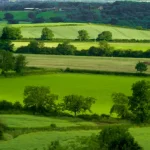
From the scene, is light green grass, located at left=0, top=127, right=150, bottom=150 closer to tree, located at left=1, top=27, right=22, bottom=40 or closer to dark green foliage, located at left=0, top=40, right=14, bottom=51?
dark green foliage, located at left=0, top=40, right=14, bottom=51

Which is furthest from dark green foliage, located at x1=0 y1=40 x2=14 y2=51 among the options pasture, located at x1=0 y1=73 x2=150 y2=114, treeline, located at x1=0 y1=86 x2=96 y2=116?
treeline, located at x1=0 y1=86 x2=96 y2=116

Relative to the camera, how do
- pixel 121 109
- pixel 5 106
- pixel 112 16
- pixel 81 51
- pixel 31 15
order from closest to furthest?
1. pixel 121 109
2. pixel 5 106
3. pixel 81 51
4. pixel 112 16
5. pixel 31 15

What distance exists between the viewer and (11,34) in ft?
341

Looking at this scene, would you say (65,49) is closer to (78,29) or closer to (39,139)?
(78,29)

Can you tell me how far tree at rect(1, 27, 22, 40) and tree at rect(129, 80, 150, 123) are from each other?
196ft

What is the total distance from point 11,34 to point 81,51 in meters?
19.3

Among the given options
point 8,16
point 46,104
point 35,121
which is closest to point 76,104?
point 46,104

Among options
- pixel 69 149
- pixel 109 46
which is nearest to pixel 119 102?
pixel 69 149

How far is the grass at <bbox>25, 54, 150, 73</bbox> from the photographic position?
75.8 metres

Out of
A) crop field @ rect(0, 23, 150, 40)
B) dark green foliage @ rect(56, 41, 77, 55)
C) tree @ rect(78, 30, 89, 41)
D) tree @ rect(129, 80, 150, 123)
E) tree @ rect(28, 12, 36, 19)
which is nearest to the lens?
tree @ rect(129, 80, 150, 123)

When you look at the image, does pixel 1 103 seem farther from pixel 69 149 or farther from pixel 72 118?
pixel 69 149

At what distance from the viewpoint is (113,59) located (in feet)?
277

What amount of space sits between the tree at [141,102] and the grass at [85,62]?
84.7 feet

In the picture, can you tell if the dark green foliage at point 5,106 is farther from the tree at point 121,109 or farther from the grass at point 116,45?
the grass at point 116,45
